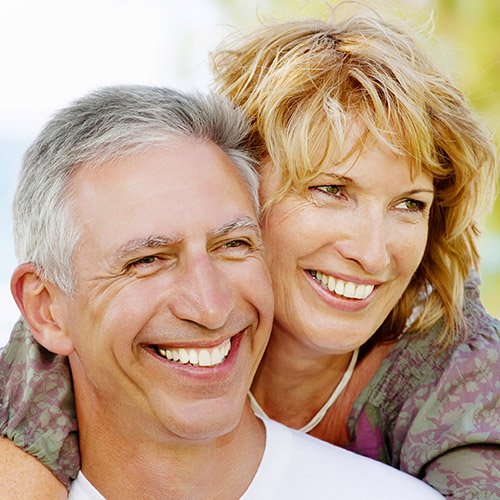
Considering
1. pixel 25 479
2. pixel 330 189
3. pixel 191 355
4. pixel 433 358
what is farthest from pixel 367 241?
pixel 25 479

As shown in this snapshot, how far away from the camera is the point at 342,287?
8.02 feet

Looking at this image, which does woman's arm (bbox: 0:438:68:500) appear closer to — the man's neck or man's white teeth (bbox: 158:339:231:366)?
the man's neck

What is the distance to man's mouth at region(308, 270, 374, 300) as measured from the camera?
244 cm

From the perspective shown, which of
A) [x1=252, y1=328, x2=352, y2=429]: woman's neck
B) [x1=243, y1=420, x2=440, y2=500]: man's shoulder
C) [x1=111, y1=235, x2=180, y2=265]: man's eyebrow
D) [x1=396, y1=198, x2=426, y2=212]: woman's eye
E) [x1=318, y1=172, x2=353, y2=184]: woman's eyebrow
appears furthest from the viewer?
[x1=252, y1=328, x2=352, y2=429]: woman's neck

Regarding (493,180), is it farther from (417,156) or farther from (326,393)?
(326,393)

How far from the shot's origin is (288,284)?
243cm

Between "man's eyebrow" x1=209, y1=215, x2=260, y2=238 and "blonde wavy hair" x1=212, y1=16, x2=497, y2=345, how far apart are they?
224mm

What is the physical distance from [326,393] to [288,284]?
494mm

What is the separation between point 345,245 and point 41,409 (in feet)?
2.75

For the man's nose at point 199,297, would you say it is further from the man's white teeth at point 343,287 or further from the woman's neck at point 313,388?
the woman's neck at point 313,388

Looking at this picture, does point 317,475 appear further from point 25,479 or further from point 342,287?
point 25,479

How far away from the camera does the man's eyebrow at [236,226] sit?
2.02 metres

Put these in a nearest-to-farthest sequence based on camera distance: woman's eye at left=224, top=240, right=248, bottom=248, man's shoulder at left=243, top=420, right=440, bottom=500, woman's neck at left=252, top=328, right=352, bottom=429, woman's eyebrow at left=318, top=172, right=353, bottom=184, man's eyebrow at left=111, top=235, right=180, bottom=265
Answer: man's eyebrow at left=111, top=235, right=180, bottom=265, woman's eye at left=224, top=240, right=248, bottom=248, man's shoulder at left=243, top=420, right=440, bottom=500, woman's eyebrow at left=318, top=172, right=353, bottom=184, woman's neck at left=252, top=328, right=352, bottom=429

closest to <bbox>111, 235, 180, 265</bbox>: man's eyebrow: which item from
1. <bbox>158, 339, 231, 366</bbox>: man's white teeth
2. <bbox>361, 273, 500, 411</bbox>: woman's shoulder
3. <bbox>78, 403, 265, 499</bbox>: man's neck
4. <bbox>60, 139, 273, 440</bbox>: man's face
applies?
<bbox>60, 139, 273, 440</bbox>: man's face
